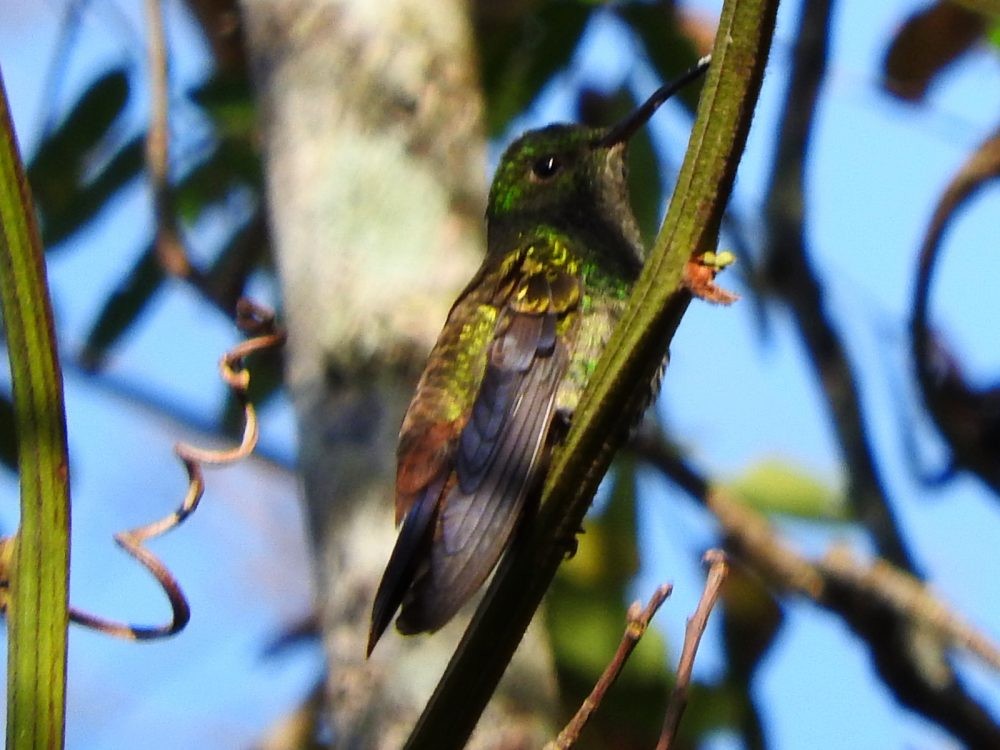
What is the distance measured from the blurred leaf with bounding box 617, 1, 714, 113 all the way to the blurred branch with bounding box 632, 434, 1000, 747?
2.80 ft

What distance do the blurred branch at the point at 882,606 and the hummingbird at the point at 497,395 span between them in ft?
1.88

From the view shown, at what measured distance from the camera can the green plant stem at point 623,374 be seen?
951 mm

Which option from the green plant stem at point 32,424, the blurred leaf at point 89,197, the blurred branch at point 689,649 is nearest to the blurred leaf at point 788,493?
the blurred leaf at point 89,197

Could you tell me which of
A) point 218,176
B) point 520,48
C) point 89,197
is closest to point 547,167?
point 520,48

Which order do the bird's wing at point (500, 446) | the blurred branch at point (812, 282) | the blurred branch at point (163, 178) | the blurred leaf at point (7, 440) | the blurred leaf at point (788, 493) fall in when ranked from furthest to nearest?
1. the blurred leaf at point (788, 493)
2. the blurred branch at point (812, 282)
3. the blurred branch at point (163, 178)
4. the blurred leaf at point (7, 440)
5. the bird's wing at point (500, 446)

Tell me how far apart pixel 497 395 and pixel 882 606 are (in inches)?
36.5

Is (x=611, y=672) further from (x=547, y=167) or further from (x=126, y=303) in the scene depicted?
(x=126, y=303)

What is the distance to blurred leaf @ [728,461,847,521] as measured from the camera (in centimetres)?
330

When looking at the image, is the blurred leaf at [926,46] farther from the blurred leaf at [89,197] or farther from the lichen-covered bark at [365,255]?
the blurred leaf at [89,197]

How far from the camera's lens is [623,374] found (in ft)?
3.31

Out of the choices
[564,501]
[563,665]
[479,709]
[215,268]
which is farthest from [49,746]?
[215,268]

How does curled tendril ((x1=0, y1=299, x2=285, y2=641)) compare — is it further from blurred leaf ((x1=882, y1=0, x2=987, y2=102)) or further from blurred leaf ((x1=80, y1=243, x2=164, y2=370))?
blurred leaf ((x1=882, y1=0, x2=987, y2=102))

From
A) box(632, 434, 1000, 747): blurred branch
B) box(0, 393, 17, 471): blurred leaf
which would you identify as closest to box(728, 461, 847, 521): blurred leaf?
box(632, 434, 1000, 747): blurred branch

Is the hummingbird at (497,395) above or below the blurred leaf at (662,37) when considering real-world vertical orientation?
below
